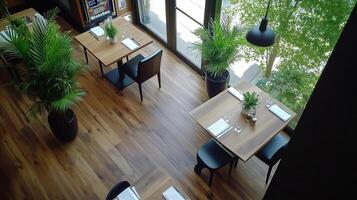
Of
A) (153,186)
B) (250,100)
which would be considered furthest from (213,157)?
(153,186)

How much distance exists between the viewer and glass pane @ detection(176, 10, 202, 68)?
5.66 meters

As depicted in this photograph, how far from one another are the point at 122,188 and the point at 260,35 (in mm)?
2178

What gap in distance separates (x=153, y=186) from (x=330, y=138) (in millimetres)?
2321

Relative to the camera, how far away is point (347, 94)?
1.37m

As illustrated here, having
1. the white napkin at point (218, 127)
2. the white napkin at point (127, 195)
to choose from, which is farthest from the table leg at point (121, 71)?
the white napkin at point (127, 195)

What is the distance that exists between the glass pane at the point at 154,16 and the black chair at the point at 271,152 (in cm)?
315

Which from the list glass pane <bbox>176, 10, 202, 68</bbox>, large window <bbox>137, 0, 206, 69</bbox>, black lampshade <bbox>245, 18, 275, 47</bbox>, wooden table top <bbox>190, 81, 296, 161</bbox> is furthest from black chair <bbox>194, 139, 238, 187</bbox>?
glass pane <bbox>176, 10, 202, 68</bbox>

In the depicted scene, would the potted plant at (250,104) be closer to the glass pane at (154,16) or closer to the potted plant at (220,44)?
the potted plant at (220,44)

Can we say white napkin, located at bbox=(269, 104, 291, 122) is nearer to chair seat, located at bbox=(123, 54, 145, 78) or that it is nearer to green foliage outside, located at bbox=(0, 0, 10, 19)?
chair seat, located at bbox=(123, 54, 145, 78)

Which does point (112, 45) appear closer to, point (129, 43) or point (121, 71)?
point (129, 43)

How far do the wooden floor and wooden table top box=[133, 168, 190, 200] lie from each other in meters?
0.95

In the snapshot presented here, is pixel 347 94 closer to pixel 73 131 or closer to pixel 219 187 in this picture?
pixel 219 187

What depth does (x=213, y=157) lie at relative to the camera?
13.6 feet

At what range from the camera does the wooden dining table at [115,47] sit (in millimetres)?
5055
